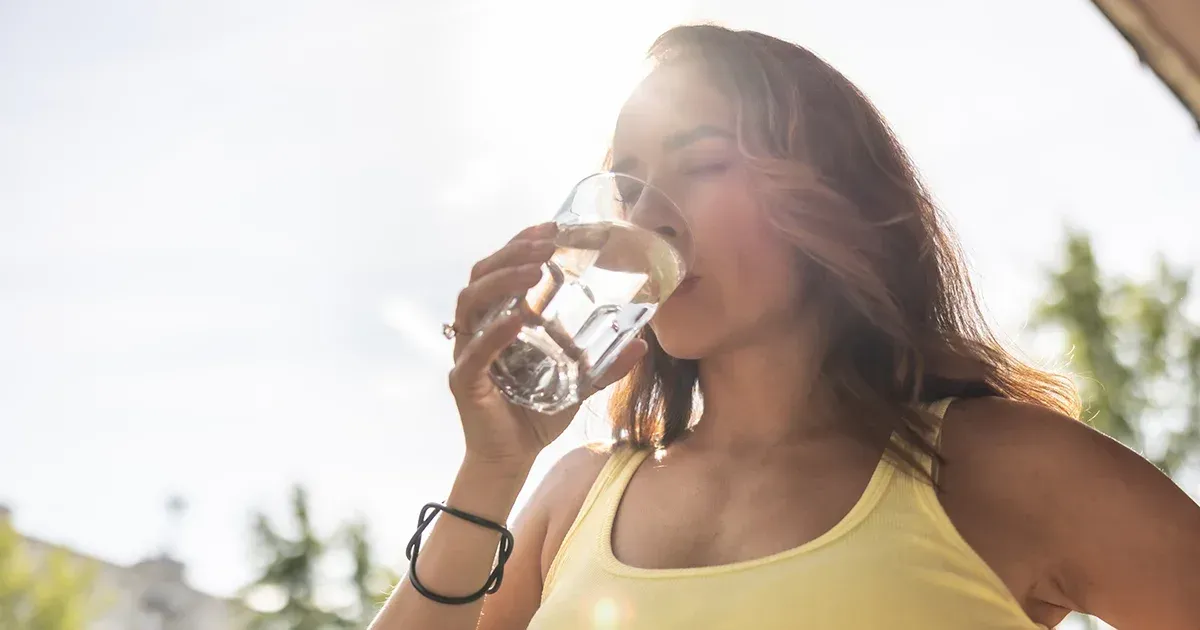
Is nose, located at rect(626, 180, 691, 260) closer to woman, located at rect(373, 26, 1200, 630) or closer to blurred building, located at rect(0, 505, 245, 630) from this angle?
woman, located at rect(373, 26, 1200, 630)

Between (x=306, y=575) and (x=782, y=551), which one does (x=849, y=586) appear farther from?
(x=306, y=575)

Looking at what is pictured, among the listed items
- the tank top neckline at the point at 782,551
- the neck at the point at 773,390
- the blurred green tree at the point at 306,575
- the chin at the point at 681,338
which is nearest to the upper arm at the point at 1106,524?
the tank top neckline at the point at 782,551

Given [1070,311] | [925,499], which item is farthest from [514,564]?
[1070,311]

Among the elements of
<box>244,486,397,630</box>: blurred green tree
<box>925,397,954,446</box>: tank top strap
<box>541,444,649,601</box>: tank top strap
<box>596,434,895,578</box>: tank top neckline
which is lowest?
<box>244,486,397,630</box>: blurred green tree

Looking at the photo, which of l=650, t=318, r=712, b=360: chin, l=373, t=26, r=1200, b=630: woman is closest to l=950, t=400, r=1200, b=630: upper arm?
l=373, t=26, r=1200, b=630: woman

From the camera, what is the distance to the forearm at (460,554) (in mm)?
1510

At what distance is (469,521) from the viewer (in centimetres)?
153

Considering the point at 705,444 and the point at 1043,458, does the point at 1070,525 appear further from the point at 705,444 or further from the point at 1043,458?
the point at 705,444

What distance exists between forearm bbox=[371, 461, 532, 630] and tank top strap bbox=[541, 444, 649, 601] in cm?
13

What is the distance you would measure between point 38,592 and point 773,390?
15547mm

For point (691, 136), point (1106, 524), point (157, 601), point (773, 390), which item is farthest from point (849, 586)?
point (157, 601)

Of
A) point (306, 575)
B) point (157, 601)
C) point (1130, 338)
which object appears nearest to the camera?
point (1130, 338)

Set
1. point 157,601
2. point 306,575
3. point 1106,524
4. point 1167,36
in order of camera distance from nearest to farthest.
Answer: point 1167,36 < point 1106,524 < point 306,575 < point 157,601

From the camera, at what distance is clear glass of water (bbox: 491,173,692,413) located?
139cm
